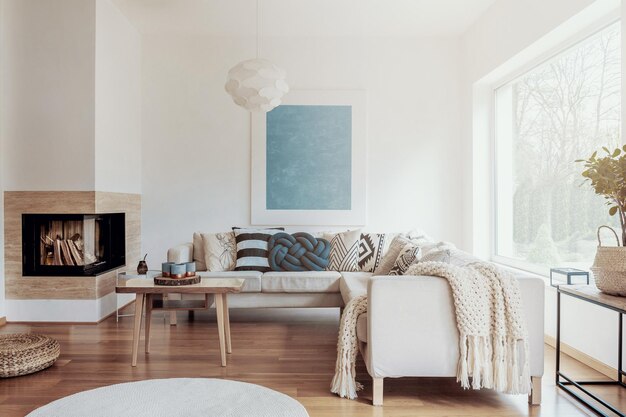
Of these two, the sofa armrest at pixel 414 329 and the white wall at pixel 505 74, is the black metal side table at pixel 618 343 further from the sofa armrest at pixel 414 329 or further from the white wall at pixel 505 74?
the sofa armrest at pixel 414 329

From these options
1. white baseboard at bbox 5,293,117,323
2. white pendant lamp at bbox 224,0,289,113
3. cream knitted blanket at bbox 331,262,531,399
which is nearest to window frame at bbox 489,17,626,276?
cream knitted blanket at bbox 331,262,531,399

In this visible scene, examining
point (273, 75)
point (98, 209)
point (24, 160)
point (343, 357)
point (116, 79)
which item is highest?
point (116, 79)

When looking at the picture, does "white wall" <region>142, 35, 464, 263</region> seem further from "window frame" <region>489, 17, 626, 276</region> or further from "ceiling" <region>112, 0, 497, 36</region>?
"window frame" <region>489, 17, 626, 276</region>

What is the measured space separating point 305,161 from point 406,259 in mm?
2458

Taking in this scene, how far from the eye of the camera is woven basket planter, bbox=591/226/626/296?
2613 millimetres

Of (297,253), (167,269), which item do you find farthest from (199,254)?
(167,269)

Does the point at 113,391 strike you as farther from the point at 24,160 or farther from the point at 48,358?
the point at 24,160

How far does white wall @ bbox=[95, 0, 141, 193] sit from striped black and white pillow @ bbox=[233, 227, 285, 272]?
4.44ft

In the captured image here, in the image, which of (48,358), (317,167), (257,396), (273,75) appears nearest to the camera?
(257,396)

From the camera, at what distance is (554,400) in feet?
9.30

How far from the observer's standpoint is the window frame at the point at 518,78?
360 centimetres

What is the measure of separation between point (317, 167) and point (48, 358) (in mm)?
3396

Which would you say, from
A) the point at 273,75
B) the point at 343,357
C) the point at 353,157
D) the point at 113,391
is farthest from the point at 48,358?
the point at 353,157

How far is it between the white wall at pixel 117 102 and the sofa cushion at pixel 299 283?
176 cm
